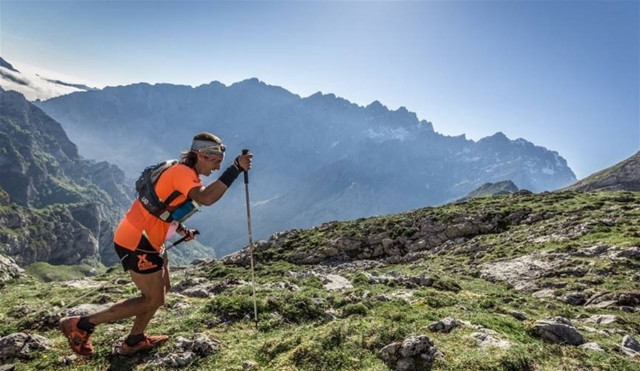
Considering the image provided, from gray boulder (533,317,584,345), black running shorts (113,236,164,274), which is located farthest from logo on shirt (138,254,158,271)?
gray boulder (533,317,584,345)

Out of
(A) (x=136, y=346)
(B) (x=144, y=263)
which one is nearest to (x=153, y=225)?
(B) (x=144, y=263)

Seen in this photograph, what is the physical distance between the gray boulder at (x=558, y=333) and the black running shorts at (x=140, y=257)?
31.8 feet

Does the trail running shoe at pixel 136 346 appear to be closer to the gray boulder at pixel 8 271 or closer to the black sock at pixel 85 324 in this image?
the black sock at pixel 85 324

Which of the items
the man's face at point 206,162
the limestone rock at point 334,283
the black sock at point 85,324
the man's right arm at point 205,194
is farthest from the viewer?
the limestone rock at point 334,283

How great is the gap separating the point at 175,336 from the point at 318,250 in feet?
126

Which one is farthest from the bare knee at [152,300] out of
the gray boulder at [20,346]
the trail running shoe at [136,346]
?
the gray boulder at [20,346]

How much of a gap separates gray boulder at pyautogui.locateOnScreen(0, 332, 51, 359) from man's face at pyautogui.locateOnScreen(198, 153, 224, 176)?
5.58 metres

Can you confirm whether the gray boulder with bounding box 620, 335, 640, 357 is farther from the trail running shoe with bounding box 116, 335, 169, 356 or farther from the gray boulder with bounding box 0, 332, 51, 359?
the gray boulder with bounding box 0, 332, 51, 359

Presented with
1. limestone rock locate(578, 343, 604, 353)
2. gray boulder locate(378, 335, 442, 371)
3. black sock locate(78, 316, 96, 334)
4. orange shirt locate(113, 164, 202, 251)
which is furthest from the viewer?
limestone rock locate(578, 343, 604, 353)

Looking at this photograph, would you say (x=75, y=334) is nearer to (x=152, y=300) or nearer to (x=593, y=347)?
(x=152, y=300)

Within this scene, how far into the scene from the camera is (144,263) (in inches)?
325

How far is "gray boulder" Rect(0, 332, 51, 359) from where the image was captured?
28.8 ft

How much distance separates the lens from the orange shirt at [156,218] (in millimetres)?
7906

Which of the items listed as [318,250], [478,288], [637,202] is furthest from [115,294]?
[637,202]
